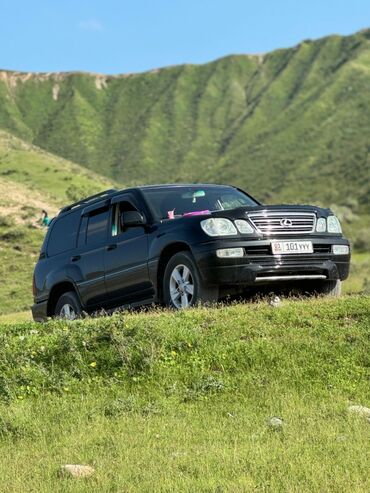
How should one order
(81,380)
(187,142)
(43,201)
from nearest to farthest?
(81,380), (43,201), (187,142)

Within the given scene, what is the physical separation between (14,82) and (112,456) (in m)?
164

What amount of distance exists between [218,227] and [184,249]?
551 millimetres

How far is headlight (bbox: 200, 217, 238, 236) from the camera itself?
905 centimetres

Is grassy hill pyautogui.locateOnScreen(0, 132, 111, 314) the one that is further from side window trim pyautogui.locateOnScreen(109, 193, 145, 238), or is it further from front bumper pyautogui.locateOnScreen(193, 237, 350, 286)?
front bumper pyautogui.locateOnScreen(193, 237, 350, 286)

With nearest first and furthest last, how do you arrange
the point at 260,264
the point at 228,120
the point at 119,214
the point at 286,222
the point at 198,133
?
1. the point at 260,264
2. the point at 286,222
3. the point at 119,214
4. the point at 198,133
5. the point at 228,120

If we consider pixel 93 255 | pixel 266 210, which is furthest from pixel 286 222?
pixel 93 255

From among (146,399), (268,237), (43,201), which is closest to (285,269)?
(268,237)

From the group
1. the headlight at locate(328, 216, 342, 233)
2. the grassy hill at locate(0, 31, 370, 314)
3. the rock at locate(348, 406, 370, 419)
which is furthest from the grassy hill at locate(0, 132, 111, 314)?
the rock at locate(348, 406, 370, 419)

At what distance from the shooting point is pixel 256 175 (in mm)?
100125

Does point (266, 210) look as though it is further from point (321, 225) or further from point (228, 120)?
point (228, 120)

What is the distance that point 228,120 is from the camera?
452 feet

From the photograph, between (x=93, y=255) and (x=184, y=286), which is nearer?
(x=184, y=286)

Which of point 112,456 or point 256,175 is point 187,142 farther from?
Result: point 112,456

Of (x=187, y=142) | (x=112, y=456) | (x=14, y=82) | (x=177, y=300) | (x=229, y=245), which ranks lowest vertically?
(x=112, y=456)
